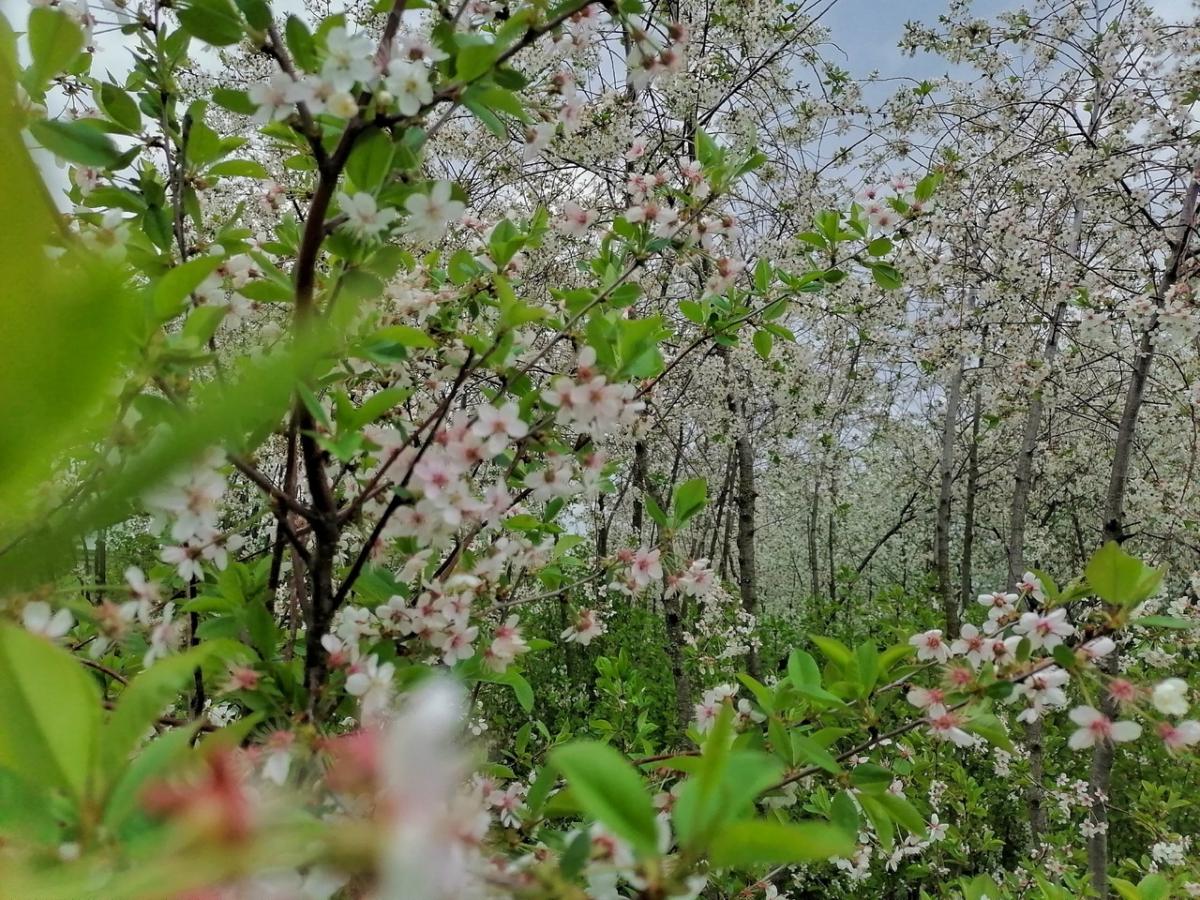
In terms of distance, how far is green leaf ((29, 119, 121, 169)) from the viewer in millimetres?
984

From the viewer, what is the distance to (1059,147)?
4.17 m

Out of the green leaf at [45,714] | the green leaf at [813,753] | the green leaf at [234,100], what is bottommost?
the green leaf at [813,753]

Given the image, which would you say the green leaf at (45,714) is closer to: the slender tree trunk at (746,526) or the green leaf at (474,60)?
the green leaf at (474,60)

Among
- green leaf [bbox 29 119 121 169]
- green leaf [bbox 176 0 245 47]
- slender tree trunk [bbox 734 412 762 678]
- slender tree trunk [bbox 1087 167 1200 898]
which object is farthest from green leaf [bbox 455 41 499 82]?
slender tree trunk [bbox 734 412 762 678]

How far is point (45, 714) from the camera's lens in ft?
0.88

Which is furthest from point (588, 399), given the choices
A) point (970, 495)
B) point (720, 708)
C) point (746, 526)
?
point (970, 495)

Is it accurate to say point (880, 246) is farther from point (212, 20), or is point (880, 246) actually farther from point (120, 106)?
point (120, 106)

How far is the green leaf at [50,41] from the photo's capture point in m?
0.67

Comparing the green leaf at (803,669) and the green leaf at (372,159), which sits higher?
the green leaf at (372,159)

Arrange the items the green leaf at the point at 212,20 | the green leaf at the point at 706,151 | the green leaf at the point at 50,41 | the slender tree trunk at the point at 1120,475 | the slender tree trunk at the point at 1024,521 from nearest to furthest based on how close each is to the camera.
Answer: the green leaf at the point at 50,41
the green leaf at the point at 212,20
the green leaf at the point at 706,151
the slender tree trunk at the point at 1120,475
the slender tree trunk at the point at 1024,521

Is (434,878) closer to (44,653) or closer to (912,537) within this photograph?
(44,653)

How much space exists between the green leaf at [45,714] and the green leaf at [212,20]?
0.85 meters

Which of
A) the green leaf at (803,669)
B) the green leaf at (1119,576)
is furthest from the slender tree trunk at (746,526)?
the green leaf at (1119,576)

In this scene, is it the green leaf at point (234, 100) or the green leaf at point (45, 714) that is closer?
the green leaf at point (45, 714)
